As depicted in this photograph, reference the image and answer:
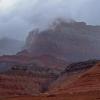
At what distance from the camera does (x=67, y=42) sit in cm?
17775

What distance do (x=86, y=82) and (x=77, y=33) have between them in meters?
119

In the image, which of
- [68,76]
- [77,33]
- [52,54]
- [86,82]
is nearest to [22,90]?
[68,76]

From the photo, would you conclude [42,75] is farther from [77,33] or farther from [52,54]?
[77,33]

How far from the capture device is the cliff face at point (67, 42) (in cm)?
17238

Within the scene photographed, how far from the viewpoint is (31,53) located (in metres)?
175

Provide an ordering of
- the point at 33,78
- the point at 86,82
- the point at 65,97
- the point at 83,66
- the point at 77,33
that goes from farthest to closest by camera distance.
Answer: the point at 77,33
the point at 33,78
the point at 83,66
the point at 86,82
the point at 65,97

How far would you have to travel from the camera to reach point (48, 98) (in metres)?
48.8

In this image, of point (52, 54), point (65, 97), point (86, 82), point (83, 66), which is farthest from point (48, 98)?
point (52, 54)

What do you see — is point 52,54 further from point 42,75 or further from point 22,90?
point 22,90

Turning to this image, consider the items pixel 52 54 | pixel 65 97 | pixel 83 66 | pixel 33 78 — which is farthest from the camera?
pixel 52 54

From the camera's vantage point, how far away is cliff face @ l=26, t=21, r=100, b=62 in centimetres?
17238

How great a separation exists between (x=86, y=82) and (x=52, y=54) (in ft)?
335

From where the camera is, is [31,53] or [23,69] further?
[31,53]

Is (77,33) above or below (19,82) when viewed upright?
above
